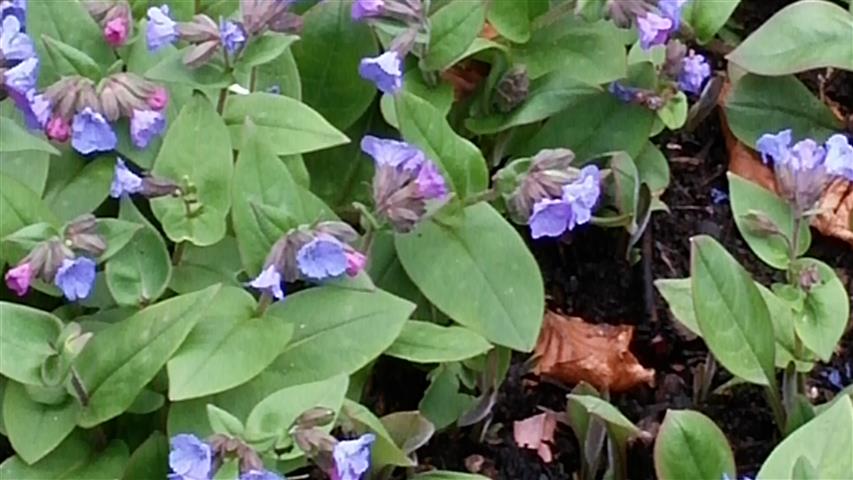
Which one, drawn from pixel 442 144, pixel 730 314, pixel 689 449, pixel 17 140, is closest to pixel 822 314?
pixel 730 314

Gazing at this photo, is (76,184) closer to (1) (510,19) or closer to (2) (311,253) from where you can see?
(2) (311,253)

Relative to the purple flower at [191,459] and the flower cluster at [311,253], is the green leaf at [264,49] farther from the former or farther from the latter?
the purple flower at [191,459]

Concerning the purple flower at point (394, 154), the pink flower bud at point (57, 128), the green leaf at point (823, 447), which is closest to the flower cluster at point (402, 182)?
the purple flower at point (394, 154)

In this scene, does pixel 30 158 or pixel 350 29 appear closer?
pixel 30 158

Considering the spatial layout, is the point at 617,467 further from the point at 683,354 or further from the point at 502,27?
the point at 502,27

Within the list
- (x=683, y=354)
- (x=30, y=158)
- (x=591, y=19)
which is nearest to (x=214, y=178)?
(x=30, y=158)

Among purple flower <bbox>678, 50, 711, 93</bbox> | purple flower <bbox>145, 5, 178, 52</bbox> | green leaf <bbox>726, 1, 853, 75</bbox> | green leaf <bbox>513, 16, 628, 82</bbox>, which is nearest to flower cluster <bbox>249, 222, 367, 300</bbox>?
purple flower <bbox>145, 5, 178, 52</bbox>

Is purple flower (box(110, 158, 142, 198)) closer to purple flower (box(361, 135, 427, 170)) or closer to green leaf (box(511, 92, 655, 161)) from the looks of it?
purple flower (box(361, 135, 427, 170))
